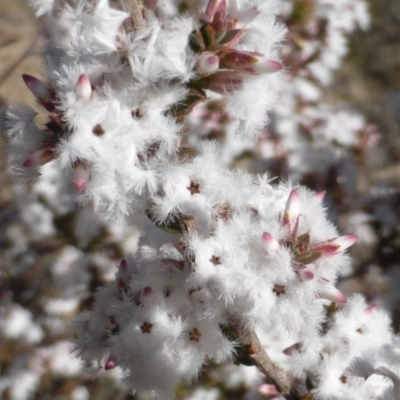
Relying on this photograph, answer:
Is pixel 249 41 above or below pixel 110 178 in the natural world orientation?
above

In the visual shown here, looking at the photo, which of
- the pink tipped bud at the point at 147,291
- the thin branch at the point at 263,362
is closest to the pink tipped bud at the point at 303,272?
the thin branch at the point at 263,362

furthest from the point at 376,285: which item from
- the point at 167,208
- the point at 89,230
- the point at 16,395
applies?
the point at 167,208

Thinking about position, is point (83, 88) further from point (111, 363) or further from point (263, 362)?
point (263, 362)

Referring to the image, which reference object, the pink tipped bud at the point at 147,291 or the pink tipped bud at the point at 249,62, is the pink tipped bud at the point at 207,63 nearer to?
the pink tipped bud at the point at 249,62

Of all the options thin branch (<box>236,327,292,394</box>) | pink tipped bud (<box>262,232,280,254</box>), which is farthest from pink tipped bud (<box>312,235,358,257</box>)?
thin branch (<box>236,327,292,394</box>)

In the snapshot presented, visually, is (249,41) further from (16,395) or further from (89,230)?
(16,395)

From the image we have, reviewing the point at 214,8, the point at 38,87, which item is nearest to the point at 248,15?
→ the point at 214,8
